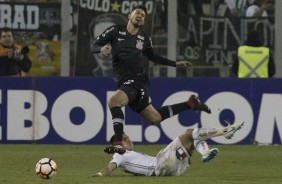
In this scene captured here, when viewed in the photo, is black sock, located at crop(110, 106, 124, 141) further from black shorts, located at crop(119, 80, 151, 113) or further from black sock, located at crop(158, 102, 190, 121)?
black sock, located at crop(158, 102, 190, 121)

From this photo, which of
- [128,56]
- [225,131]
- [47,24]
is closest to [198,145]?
[225,131]

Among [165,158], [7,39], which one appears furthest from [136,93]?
[7,39]

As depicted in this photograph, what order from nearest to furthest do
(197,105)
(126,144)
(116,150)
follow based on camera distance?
1. (116,150)
2. (126,144)
3. (197,105)

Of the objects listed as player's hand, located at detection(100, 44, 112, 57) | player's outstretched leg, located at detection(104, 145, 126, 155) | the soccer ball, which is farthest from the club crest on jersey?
the soccer ball

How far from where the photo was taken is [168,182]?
492 inches

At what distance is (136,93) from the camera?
15.0 m

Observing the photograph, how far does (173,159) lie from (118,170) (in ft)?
6.07

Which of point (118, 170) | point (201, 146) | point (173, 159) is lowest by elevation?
point (118, 170)

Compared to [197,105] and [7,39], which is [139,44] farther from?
[7,39]

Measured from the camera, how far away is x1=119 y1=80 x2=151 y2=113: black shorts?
587 inches

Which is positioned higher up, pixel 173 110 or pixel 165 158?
pixel 173 110

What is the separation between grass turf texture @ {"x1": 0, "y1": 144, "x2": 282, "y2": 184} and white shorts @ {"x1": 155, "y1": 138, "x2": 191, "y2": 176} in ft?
0.44

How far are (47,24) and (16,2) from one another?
2.37 ft

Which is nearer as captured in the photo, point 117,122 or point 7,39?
point 117,122
